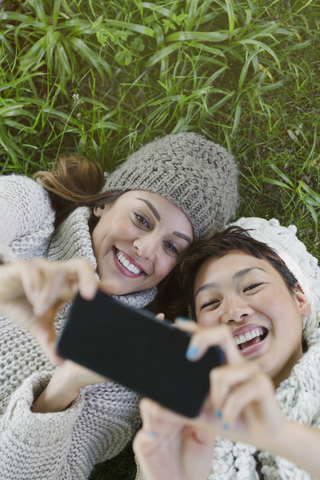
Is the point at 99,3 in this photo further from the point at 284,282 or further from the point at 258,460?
the point at 258,460

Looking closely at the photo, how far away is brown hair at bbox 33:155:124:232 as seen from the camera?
213 centimetres

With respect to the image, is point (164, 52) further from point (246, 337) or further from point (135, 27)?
point (246, 337)

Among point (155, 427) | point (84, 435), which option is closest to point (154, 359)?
point (155, 427)

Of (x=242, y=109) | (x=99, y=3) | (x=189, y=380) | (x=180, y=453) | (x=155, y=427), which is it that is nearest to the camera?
(x=189, y=380)

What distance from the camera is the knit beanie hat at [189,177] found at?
1936mm

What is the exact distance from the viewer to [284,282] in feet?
5.95

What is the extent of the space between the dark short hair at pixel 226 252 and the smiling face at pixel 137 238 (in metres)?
0.08

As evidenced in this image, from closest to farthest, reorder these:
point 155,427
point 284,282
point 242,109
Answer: point 155,427, point 284,282, point 242,109

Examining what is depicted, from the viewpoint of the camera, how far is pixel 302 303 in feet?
6.12

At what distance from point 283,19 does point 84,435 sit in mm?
2553

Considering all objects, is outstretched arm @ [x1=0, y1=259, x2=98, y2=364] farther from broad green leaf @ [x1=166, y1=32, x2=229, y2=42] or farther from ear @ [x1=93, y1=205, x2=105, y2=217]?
broad green leaf @ [x1=166, y1=32, x2=229, y2=42]

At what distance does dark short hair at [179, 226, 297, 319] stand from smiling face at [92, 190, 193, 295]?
0.08 metres

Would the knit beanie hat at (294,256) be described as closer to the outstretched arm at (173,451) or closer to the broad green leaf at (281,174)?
the broad green leaf at (281,174)

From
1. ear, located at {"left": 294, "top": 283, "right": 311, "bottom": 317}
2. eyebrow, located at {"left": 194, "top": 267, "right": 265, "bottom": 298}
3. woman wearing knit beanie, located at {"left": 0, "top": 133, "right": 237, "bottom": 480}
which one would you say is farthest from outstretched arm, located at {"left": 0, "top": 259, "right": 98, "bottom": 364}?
ear, located at {"left": 294, "top": 283, "right": 311, "bottom": 317}
